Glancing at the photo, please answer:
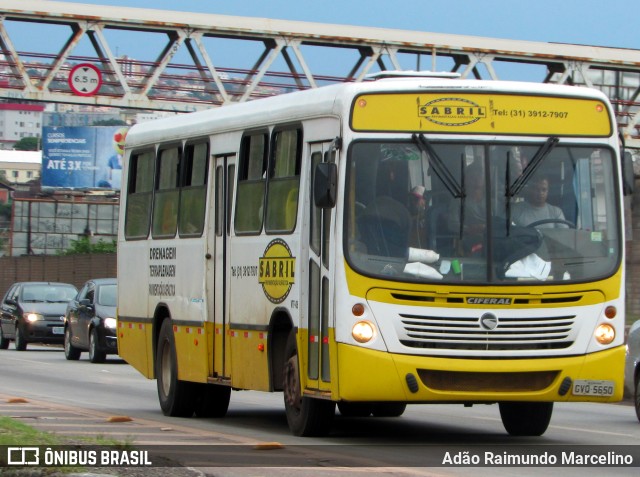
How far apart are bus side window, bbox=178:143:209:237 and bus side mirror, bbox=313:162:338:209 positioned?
3.63 m

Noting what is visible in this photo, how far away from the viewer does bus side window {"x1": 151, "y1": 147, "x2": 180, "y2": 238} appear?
17.2m

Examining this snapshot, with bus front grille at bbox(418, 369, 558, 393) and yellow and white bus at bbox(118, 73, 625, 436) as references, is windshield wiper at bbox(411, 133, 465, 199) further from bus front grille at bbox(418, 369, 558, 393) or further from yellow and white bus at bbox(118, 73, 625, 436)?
bus front grille at bbox(418, 369, 558, 393)

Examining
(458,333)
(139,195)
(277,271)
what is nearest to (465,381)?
(458,333)

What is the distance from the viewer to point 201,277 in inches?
639

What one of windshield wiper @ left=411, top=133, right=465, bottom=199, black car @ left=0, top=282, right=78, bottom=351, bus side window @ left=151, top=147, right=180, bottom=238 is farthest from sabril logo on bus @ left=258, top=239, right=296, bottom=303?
black car @ left=0, top=282, right=78, bottom=351

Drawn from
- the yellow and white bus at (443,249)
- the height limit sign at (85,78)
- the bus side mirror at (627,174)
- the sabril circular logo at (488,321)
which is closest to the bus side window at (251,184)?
the yellow and white bus at (443,249)

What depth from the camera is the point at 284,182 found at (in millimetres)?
14320

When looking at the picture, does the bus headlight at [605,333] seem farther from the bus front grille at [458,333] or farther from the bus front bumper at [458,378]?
the bus front grille at [458,333]

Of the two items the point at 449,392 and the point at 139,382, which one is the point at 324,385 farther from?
the point at 139,382

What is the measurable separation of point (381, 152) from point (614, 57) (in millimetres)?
43138

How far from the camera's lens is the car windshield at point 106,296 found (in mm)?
31453

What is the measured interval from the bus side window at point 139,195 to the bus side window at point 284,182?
3731 millimetres

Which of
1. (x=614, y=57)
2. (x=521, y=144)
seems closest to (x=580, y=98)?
(x=521, y=144)

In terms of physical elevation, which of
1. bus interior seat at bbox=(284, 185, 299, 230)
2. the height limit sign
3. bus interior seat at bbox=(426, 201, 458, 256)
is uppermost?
the height limit sign
